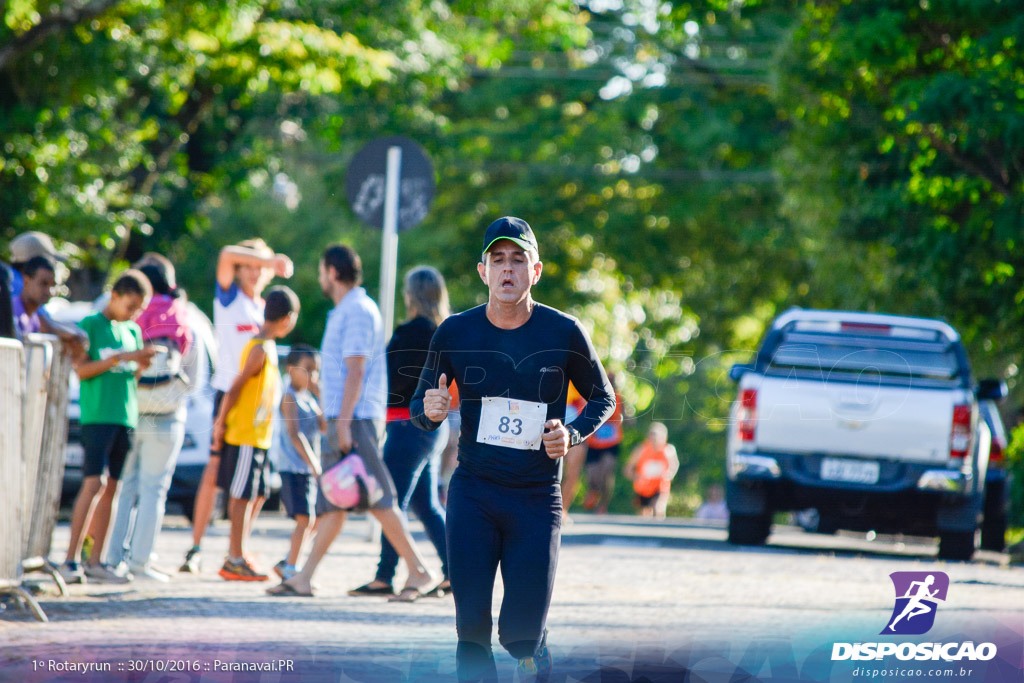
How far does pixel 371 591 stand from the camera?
8.92 m

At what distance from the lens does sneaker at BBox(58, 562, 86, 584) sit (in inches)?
352

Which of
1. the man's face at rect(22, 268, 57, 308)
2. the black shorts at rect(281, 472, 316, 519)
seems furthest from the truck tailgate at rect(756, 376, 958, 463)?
the man's face at rect(22, 268, 57, 308)

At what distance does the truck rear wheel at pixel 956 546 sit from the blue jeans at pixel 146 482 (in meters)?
6.72

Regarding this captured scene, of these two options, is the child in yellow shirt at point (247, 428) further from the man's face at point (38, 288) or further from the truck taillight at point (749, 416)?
the truck taillight at point (749, 416)

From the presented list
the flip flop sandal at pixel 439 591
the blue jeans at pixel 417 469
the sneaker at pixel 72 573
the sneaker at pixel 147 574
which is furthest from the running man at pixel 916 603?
the sneaker at pixel 72 573

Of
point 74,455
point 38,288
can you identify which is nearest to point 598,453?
point 74,455

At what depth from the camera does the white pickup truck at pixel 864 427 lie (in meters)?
12.5

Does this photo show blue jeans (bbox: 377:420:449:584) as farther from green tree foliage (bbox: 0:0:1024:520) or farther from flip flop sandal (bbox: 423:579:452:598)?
green tree foliage (bbox: 0:0:1024:520)

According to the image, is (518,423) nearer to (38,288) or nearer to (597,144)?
(38,288)

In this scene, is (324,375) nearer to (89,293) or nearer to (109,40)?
(109,40)

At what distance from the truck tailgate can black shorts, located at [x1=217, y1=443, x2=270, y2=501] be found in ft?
16.0

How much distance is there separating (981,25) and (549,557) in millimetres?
9825

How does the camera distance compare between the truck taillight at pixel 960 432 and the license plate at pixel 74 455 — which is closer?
the truck taillight at pixel 960 432

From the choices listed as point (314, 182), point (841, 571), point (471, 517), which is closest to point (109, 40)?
point (841, 571)
